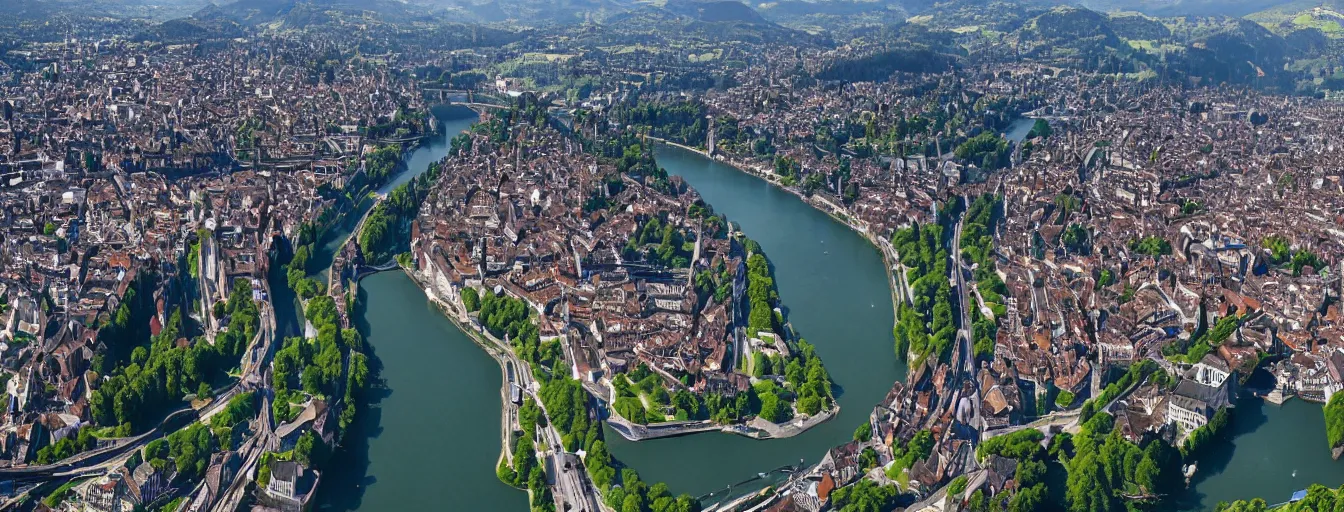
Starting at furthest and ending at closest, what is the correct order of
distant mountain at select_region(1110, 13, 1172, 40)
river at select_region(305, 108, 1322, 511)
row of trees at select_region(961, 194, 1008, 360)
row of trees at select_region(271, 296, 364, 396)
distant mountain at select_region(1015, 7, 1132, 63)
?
distant mountain at select_region(1110, 13, 1172, 40) → distant mountain at select_region(1015, 7, 1132, 63) → row of trees at select_region(961, 194, 1008, 360) → row of trees at select_region(271, 296, 364, 396) → river at select_region(305, 108, 1322, 511)

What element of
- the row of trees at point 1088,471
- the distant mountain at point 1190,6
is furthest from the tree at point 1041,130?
the distant mountain at point 1190,6

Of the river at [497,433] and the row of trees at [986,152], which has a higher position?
the river at [497,433]

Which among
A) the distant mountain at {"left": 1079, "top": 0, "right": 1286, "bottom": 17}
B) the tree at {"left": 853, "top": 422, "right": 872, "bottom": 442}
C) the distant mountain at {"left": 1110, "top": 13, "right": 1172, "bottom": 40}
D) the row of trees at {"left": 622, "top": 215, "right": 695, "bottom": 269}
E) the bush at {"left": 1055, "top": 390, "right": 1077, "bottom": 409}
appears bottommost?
the distant mountain at {"left": 1079, "top": 0, "right": 1286, "bottom": 17}

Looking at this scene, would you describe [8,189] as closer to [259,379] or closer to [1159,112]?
[259,379]

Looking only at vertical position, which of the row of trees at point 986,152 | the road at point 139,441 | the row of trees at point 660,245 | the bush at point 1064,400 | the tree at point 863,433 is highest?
the road at point 139,441

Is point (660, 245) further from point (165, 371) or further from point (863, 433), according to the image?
point (165, 371)

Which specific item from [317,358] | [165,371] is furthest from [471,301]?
[165,371]

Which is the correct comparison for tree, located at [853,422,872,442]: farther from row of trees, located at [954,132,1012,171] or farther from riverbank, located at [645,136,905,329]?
row of trees, located at [954,132,1012,171]

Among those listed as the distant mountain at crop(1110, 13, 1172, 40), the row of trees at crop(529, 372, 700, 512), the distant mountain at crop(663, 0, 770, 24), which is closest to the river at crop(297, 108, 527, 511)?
the row of trees at crop(529, 372, 700, 512)

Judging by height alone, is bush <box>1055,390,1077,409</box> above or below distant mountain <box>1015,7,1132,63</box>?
above

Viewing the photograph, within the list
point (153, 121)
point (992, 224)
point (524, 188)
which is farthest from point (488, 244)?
point (153, 121)

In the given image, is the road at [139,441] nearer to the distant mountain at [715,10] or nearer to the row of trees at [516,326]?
the row of trees at [516,326]

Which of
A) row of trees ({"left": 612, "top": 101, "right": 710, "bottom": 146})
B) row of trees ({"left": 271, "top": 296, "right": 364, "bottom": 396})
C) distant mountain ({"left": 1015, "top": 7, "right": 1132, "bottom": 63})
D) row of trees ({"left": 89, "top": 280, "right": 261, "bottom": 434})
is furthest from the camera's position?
distant mountain ({"left": 1015, "top": 7, "right": 1132, "bottom": 63})
